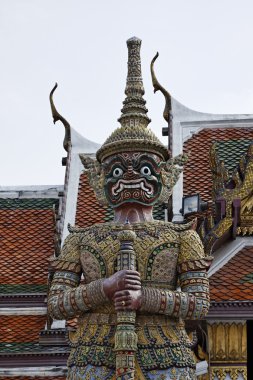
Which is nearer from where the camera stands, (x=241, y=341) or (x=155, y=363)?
(x=155, y=363)

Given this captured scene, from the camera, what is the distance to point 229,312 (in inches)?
328

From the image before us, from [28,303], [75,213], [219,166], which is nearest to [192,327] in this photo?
[219,166]

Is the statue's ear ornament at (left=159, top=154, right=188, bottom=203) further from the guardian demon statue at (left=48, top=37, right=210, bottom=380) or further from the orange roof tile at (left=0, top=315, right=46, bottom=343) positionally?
the orange roof tile at (left=0, top=315, right=46, bottom=343)

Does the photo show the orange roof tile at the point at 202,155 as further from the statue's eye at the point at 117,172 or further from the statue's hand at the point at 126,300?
the statue's hand at the point at 126,300

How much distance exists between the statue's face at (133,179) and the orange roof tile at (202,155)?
388 centimetres

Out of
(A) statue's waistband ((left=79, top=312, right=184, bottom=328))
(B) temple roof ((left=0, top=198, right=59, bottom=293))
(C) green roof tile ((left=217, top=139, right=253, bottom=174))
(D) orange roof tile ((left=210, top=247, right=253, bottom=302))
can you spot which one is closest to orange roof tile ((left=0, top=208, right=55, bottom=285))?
(B) temple roof ((left=0, top=198, right=59, bottom=293))

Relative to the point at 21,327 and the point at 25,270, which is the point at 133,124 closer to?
the point at 21,327

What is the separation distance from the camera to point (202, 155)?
11414mm

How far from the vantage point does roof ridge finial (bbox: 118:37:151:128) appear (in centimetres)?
705

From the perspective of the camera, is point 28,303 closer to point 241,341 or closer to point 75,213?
point 75,213

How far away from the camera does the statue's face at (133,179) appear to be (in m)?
6.72

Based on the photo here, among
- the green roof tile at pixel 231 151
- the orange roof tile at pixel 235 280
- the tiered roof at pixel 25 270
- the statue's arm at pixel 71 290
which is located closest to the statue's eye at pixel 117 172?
the statue's arm at pixel 71 290

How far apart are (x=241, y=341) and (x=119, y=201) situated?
2.30 m

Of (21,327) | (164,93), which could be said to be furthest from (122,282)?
(164,93)
